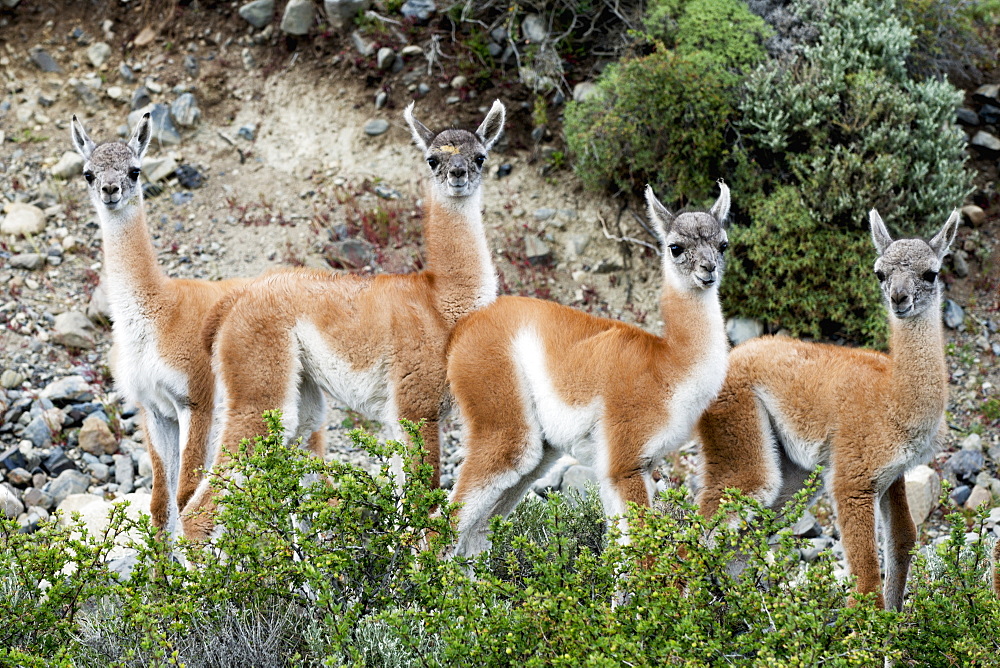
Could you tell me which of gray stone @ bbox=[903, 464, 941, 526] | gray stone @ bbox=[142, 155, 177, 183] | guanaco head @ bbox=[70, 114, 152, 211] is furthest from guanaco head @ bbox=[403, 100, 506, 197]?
gray stone @ bbox=[142, 155, 177, 183]

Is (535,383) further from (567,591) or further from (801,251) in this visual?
(801,251)

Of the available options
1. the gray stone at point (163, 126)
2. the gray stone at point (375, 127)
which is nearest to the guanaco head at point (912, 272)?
the gray stone at point (375, 127)

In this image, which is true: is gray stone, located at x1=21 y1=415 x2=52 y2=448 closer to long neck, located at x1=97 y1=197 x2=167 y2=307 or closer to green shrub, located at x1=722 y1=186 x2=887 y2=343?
long neck, located at x1=97 y1=197 x2=167 y2=307

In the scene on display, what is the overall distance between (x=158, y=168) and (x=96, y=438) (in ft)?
15.4

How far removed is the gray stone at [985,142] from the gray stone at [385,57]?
726 cm

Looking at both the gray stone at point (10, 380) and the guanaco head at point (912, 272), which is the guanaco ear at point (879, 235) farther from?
the gray stone at point (10, 380)

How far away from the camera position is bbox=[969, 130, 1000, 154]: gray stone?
13.0 m

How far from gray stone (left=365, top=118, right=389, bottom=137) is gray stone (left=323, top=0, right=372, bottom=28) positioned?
1541mm

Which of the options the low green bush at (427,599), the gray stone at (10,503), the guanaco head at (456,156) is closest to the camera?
the low green bush at (427,599)

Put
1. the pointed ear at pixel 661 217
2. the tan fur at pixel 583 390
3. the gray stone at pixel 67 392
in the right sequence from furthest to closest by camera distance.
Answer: the gray stone at pixel 67 392
the pointed ear at pixel 661 217
the tan fur at pixel 583 390

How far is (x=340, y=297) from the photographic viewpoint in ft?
24.8

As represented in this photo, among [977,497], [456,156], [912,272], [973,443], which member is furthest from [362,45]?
[977,497]

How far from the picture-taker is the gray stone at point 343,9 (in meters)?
14.3

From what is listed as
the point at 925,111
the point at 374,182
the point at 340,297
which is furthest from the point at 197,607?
the point at 925,111
